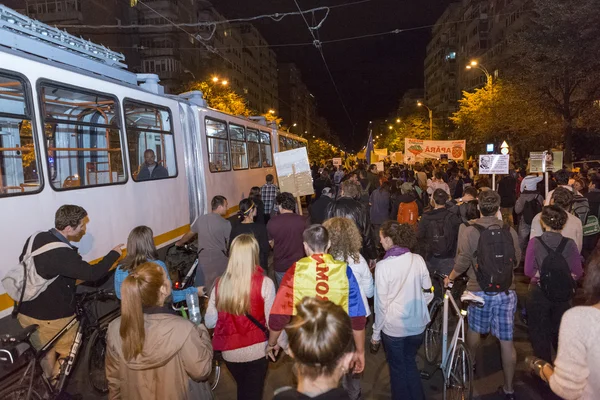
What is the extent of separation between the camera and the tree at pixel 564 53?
19516mm

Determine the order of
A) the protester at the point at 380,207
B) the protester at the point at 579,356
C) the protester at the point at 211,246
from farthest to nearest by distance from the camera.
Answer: the protester at the point at 380,207
the protester at the point at 211,246
the protester at the point at 579,356

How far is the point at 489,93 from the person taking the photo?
107 ft

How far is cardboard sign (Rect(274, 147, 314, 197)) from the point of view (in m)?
10.8

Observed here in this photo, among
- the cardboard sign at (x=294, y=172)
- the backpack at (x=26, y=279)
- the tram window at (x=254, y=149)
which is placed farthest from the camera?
the tram window at (x=254, y=149)

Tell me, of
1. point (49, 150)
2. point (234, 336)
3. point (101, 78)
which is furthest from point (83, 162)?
point (234, 336)

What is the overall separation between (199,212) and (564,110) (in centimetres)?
1908

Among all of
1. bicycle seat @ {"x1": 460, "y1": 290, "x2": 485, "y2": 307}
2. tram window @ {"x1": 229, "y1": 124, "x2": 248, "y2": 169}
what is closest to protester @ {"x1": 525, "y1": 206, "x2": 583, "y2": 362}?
bicycle seat @ {"x1": 460, "y1": 290, "x2": 485, "y2": 307}

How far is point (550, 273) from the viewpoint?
4.92m

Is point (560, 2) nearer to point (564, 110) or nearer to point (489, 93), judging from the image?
point (564, 110)

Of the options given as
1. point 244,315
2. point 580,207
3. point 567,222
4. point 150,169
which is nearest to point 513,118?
point 580,207

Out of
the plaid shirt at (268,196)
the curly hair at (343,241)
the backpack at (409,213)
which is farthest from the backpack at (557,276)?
the plaid shirt at (268,196)

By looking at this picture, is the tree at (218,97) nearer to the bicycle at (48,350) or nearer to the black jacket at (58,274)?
the bicycle at (48,350)

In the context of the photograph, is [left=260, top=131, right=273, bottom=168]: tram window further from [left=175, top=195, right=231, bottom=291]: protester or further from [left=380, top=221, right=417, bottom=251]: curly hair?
[left=380, top=221, right=417, bottom=251]: curly hair

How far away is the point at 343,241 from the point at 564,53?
67.0 feet
